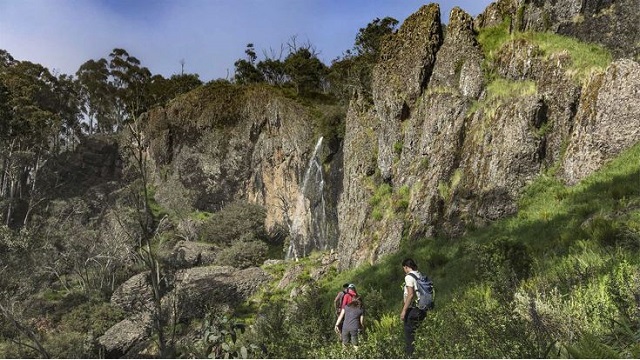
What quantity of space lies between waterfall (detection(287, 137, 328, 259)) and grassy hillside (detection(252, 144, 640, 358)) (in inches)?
744

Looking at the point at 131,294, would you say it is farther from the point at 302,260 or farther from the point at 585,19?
the point at 585,19

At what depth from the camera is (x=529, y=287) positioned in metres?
7.30

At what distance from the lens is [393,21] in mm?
47375

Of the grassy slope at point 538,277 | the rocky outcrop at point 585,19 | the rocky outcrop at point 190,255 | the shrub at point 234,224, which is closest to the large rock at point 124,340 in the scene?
the rocky outcrop at point 190,255

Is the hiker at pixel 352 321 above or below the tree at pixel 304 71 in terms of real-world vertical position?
below

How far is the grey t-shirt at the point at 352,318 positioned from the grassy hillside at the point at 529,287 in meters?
0.44

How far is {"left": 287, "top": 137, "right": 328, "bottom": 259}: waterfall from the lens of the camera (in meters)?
37.6

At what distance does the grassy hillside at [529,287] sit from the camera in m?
5.04

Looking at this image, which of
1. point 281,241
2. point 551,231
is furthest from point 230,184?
point 551,231

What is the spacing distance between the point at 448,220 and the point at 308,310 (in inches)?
237

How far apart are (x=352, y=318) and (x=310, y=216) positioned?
30.4m

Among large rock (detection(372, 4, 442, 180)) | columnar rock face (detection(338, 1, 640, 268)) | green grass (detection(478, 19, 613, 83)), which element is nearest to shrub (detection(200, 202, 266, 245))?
columnar rock face (detection(338, 1, 640, 268))

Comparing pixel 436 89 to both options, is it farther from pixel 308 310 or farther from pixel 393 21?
pixel 393 21

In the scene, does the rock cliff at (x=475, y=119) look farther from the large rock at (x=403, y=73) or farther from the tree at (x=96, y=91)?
the tree at (x=96, y=91)
